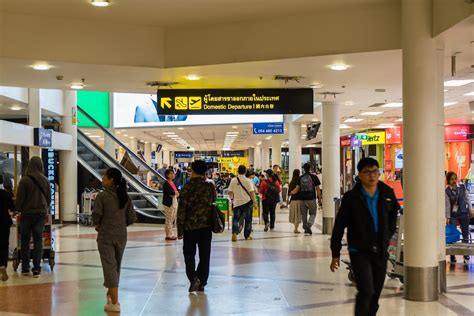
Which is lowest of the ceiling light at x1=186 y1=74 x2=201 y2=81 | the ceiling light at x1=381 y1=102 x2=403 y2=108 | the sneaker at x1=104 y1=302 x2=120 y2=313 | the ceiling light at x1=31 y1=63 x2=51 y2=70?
the sneaker at x1=104 y1=302 x2=120 y2=313

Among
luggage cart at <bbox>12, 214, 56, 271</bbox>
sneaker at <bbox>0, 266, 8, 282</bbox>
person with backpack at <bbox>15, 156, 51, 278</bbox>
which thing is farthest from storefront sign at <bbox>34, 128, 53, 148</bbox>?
sneaker at <bbox>0, 266, 8, 282</bbox>

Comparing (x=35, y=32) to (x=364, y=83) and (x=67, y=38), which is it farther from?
(x=364, y=83)

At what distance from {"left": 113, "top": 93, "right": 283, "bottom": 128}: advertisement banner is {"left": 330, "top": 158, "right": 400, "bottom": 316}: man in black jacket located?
58.5ft

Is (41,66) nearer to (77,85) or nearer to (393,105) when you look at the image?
(77,85)

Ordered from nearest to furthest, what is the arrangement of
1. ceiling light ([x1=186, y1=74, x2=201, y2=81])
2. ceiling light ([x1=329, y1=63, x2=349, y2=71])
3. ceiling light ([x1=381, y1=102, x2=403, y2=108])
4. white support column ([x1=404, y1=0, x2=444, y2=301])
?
white support column ([x1=404, y1=0, x2=444, y2=301]), ceiling light ([x1=329, y1=63, x2=349, y2=71]), ceiling light ([x1=186, y1=74, x2=201, y2=81]), ceiling light ([x1=381, y1=102, x2=403, y2=108])

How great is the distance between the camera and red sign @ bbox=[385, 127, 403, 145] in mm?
25875

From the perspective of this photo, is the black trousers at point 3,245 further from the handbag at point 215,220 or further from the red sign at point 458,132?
the red sign at point 458,132

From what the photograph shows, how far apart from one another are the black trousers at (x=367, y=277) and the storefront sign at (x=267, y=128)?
1784 centimetres

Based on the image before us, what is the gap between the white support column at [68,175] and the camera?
59.3 feet

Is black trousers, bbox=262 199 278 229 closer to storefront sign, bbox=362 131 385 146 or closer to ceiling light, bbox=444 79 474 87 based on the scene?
ceiling light, bbox=444 79 474 87

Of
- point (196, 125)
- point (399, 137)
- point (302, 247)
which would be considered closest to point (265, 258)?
point (302, 247)

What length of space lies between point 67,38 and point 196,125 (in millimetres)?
15447

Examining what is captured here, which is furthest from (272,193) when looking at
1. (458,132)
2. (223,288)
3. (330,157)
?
(458,132)

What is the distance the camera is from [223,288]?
7.73 m
